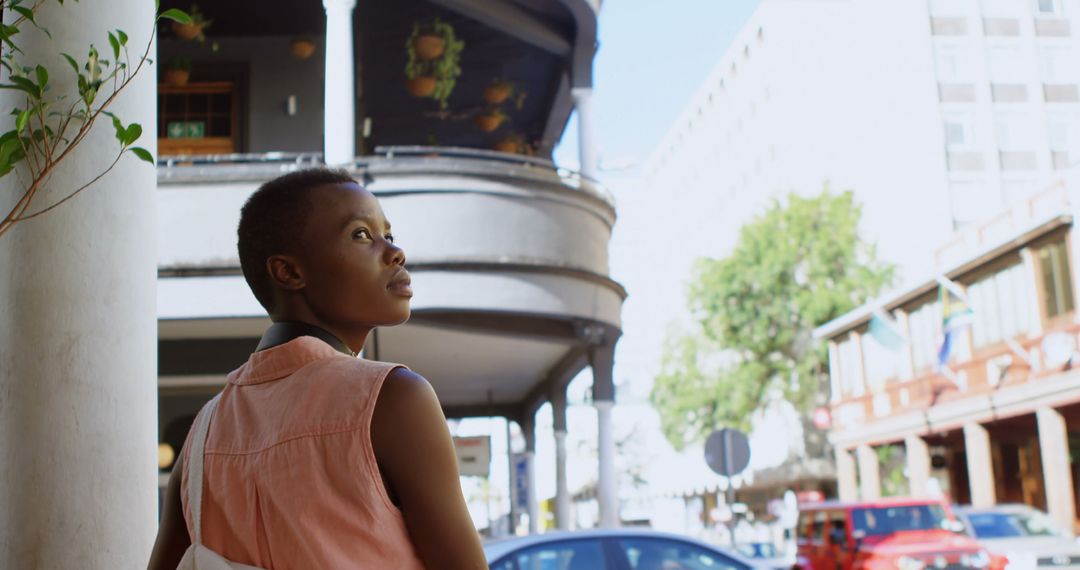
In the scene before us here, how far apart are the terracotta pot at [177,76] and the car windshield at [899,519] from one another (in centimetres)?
996

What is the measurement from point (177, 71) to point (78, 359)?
11441 millimetres

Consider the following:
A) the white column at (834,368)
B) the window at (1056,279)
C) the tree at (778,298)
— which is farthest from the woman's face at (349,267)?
the tree at (778,298)

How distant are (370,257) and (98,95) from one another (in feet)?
5.63

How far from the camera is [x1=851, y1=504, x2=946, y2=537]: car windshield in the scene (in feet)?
58.2

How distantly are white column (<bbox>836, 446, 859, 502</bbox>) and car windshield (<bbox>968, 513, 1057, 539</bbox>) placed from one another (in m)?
23.7

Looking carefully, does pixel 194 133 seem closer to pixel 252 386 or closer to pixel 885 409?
pixel 252 386

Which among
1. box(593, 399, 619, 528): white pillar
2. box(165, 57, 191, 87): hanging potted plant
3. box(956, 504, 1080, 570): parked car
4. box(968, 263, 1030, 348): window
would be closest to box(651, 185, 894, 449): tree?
box(968, 263, 1030, 348): window

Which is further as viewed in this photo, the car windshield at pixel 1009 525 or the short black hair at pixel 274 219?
the car windshield at pixel 1009 525

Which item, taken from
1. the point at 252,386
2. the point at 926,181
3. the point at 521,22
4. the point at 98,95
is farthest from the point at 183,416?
the point at 926,181

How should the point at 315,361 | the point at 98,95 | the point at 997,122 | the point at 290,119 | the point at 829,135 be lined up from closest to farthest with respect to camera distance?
the point at 315,361, the point at 98,95, the point at 290,119, the point at 997,122, the point at 829,135

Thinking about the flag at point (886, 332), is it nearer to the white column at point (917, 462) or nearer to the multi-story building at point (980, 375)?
the multi-story building at point (980, 375)

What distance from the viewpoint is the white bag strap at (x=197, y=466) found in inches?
79.4

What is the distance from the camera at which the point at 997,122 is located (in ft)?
180

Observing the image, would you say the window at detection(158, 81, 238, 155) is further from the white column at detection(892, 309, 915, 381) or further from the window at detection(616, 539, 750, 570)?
the white column at detection(892, 309, 915, 381)
